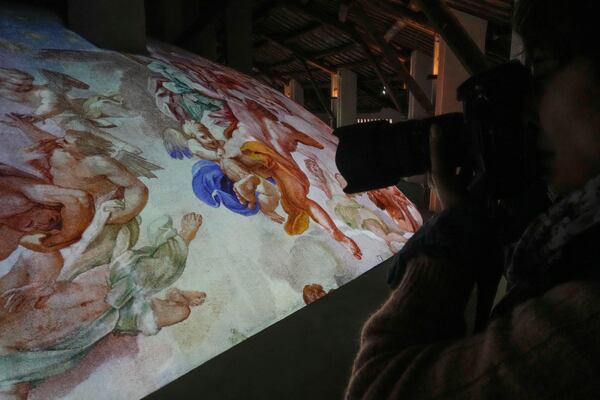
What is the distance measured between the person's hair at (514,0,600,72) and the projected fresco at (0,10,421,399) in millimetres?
2243

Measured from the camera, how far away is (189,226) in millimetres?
2744

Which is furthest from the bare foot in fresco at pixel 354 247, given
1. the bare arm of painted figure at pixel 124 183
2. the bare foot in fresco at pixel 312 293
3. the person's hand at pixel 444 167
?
the person's hand at pixel 444 167

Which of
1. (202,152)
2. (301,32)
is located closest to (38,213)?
(202,152)

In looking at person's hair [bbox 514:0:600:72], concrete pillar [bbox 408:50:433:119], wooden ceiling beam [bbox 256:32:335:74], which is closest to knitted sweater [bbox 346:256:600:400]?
person's hair [bbox 514:0:600:72]

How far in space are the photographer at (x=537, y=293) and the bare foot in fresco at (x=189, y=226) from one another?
213 centimetres

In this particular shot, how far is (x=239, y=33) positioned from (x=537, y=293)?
7409mm

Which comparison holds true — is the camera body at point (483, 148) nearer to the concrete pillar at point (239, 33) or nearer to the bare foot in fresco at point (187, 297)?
the bare foot in fresco at point (187, 297)

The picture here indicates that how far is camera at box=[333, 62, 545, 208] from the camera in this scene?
0.76 meters

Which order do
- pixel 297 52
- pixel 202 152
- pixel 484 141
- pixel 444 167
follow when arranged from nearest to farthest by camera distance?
pixel 484 141, pixel 444 167, pixel 202 152, pixel 297 52

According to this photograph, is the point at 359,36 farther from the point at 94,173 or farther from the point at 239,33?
the point at 94,173

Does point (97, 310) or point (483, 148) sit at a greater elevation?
point (483, 148)

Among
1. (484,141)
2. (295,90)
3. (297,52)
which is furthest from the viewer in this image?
(295,90)

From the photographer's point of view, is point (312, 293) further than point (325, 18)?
No

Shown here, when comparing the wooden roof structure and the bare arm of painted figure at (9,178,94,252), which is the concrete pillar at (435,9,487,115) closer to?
the wooden roof structure
